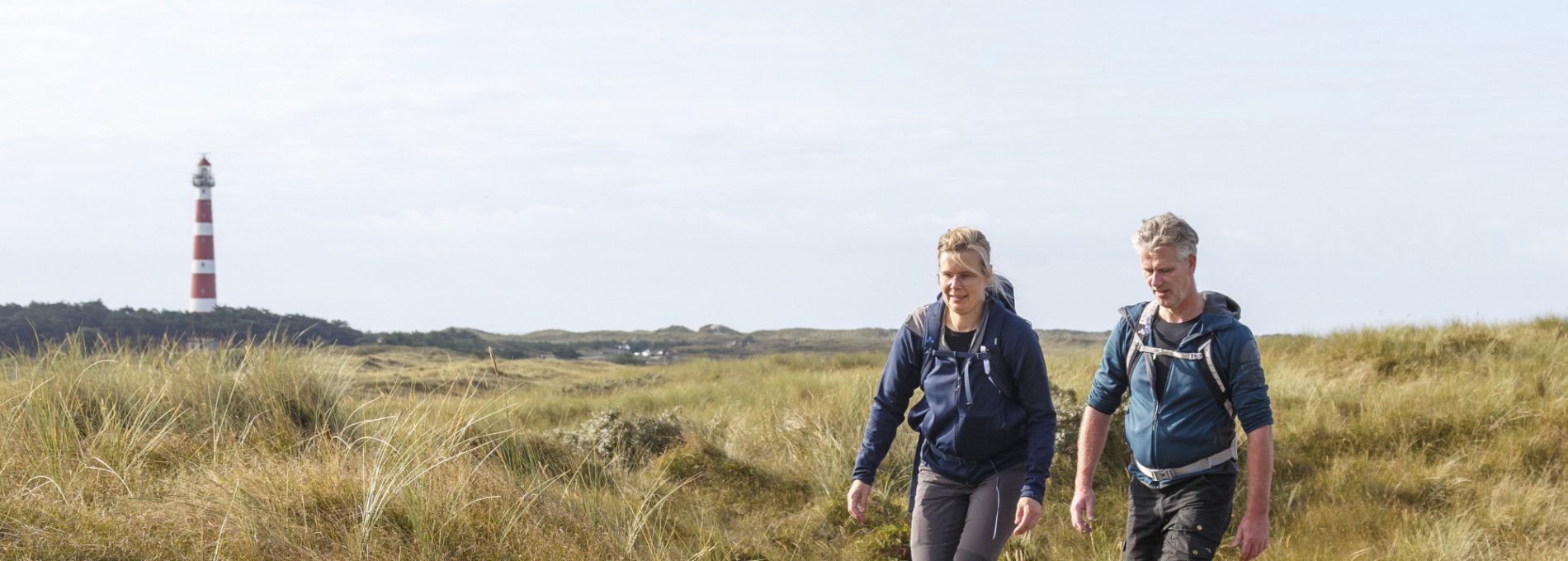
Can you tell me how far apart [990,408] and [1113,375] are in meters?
0.51

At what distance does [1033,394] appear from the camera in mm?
4406

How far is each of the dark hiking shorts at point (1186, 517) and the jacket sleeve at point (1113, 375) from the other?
0.35 m

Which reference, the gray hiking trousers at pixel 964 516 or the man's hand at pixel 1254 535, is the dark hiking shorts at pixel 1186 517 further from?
the gray hiking trousers at pixel 964 516

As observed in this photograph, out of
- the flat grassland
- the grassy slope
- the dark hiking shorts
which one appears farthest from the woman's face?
the grassy slope

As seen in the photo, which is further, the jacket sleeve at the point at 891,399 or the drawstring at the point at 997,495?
the jacket sleeve at the point at 891,399

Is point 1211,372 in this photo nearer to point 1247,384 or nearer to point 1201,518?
point 1247,384

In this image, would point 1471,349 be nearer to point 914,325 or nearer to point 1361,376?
point 1361,376

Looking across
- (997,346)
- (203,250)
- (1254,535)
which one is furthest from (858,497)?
(203,250)

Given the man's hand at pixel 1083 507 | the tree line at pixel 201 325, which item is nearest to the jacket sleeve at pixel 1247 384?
the man's hand at pixel 1083 507

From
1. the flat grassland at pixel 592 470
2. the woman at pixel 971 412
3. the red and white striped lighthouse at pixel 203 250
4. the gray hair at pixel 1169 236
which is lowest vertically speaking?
the flat grassland at pixel 592 470

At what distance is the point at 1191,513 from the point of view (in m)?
4.14

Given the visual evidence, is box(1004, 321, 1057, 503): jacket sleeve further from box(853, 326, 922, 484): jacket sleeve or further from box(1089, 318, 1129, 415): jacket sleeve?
box(853, 326, 922, 484): jacket sleeve

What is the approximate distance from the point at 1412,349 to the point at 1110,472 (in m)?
6.08

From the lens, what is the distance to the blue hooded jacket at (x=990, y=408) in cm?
437
